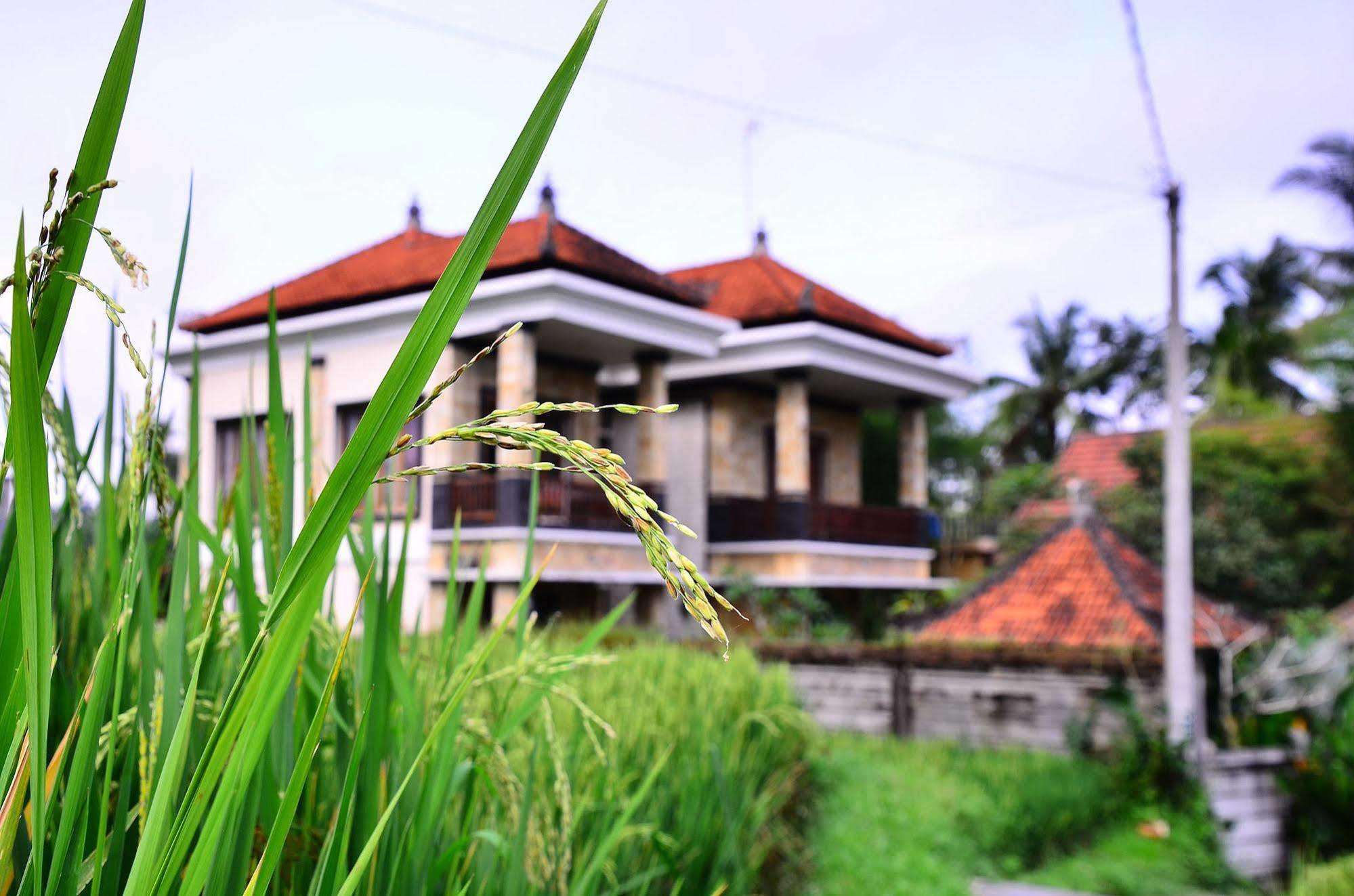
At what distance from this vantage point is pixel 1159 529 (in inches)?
792

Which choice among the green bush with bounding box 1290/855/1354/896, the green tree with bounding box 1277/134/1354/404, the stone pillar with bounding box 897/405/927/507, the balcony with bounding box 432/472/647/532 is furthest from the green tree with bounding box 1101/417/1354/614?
the green bush with bounding box 1290/855/1354/896

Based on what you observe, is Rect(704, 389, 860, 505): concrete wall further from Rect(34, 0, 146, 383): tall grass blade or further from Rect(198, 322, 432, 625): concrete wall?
Rect(34, 0, 146, 383): tall grass blade

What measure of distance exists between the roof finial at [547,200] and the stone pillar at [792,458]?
13.3ft

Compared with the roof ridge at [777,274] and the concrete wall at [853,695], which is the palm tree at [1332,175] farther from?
the concrete wall at [853,695]

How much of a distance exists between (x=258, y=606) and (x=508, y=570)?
1098 cm

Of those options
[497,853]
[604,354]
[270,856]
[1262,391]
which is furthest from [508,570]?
[1262,391]

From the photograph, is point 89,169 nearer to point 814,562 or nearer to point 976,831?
point 976,831

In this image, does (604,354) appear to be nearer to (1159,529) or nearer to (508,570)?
(508,570)

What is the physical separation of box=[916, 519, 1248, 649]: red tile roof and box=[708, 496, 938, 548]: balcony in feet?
14.6

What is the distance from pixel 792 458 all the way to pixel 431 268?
5.58 metres

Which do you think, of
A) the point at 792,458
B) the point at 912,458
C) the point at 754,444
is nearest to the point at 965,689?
the point at 792,458

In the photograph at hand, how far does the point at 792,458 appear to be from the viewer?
1536 centimetres

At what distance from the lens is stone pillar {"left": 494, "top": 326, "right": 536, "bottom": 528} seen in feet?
40.3

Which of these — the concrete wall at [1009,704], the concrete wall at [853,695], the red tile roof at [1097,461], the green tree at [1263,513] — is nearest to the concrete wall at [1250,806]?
the concrete wall at [1009,704]
